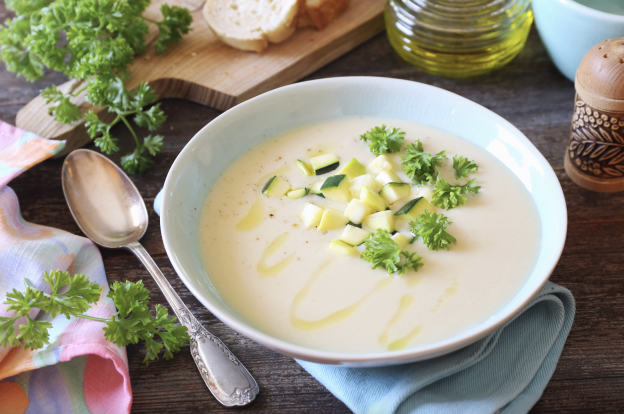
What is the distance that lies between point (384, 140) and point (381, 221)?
1.10ft

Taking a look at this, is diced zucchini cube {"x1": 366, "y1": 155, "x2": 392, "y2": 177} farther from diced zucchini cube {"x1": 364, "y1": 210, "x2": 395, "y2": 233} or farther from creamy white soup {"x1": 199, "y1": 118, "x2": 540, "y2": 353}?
diced zucchini cube {"x1": 364, "y1": 210, "x2": 395, "y2": 233}

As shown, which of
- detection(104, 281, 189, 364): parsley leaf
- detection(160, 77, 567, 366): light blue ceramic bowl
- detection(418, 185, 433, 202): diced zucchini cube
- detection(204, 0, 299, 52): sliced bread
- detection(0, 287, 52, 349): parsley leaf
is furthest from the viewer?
detection(204, 0, 299, 52): sliced bread

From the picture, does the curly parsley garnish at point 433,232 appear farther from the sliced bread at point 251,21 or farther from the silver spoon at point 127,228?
the sliced bread at point 251,21

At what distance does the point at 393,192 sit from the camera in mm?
1666

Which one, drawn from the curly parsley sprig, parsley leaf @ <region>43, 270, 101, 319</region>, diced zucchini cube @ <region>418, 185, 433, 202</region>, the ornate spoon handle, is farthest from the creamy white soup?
the curly parsley sprig

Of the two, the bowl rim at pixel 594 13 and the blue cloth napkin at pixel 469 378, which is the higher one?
the bowl rim at pixel 594 13

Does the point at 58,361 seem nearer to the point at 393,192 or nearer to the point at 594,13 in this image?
the point at 393,192

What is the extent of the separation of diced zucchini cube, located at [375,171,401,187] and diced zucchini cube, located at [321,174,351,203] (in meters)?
0.11

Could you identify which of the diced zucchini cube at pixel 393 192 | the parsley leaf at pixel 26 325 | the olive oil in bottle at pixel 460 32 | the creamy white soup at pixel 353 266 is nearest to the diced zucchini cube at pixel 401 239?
the creamy white soup at pixel 353 266

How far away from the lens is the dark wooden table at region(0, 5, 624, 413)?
147cm

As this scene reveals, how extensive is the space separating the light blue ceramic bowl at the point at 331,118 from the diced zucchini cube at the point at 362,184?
364 mm

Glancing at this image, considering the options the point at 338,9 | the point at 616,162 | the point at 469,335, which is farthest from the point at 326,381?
the point at 338,9

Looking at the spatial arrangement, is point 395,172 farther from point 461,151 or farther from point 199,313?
point 199,313

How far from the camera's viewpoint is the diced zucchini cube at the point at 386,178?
1.72 meters
